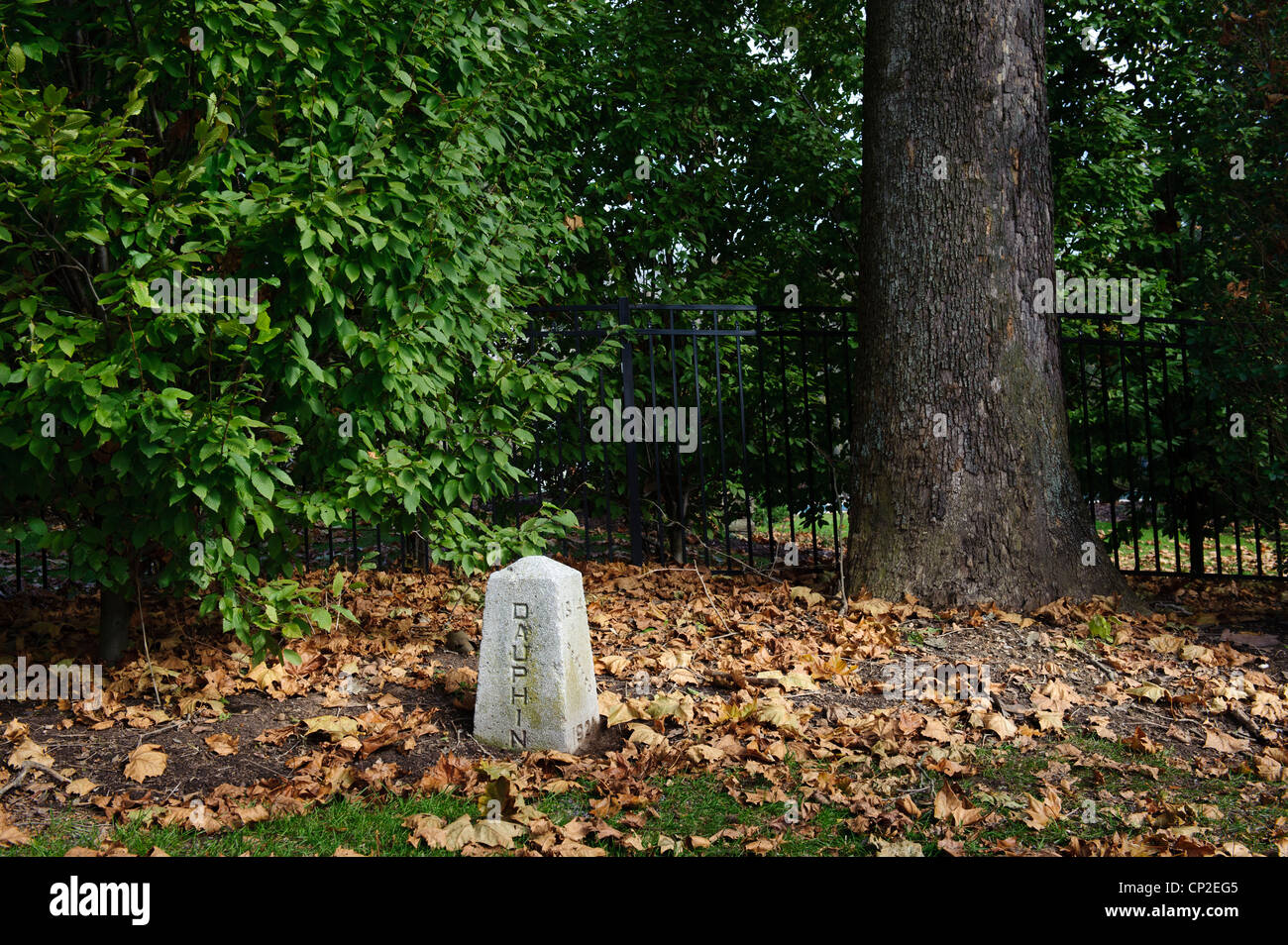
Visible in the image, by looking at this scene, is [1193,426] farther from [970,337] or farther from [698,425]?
[698,425]

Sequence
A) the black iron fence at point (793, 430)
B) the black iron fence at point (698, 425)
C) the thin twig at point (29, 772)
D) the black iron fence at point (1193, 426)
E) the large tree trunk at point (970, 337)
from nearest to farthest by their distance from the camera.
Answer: the thin twig at point (29, 772) < the large tree trunk at point (970, 337) < the black iron fence at point (1193, 426) < the black iron fence at point (793, 430) < the black iron fence at point (698, 425)

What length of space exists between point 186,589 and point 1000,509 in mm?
4211

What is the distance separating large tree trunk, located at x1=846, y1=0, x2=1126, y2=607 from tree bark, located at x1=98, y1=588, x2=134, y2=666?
3.93 m

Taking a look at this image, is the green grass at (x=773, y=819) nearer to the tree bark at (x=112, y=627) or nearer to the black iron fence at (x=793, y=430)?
the tree bark at (x=112, y=627)

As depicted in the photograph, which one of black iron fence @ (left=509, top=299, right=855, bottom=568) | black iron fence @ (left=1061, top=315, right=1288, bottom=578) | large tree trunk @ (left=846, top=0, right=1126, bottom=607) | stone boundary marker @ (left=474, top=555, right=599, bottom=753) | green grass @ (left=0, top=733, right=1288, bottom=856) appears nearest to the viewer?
green grass @ (left=0, top=733, right=1288, bottom=856)

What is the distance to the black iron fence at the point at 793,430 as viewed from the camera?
6.18 m

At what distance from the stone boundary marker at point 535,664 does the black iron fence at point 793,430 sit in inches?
86.8

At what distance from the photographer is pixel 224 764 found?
11.7ft

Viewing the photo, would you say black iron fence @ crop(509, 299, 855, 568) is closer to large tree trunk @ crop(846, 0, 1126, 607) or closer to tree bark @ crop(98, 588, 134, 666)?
large tree trunk @ crop(846, 0, 1126, 607)

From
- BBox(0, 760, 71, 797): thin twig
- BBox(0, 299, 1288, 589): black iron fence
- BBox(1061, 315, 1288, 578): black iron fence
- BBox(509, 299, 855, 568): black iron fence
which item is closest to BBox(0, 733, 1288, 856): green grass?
BBox(0, 760, 71, 797): thin twig

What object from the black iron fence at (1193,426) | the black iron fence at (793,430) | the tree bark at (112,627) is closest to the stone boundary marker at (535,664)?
the tree bark at (112,627)

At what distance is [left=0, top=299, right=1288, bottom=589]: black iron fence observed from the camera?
20.3ft
